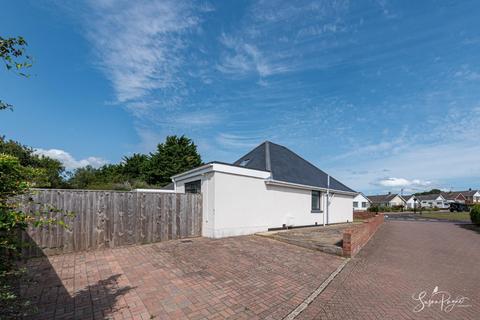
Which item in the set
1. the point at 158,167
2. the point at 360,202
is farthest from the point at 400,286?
the point at 360,202

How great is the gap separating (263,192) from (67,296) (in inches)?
355

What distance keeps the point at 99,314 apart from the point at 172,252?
382 cm

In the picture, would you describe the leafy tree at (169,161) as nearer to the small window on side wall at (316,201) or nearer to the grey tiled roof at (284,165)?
the grey tiled roof at (284,165)

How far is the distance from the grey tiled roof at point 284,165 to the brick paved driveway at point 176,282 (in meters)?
6.09

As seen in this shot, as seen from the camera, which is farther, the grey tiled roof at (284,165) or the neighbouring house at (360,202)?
the neighbouring house at (360,202)

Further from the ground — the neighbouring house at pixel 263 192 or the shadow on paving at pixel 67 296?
the neighbouring house at pixel 263 192

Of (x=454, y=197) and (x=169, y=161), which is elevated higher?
A: (x=169, y=161)

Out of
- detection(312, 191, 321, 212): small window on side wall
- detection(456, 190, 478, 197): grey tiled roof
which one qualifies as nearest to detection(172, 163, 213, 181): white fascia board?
detection(312, 191, 321, 212): small window on side wall

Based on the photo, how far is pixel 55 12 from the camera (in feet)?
21.3

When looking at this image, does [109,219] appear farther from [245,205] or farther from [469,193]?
[469,193]

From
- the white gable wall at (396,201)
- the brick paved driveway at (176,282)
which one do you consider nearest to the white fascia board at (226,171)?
the brick paved driveway at (176,282)

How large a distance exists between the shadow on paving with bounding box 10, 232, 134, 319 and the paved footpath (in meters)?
3.29

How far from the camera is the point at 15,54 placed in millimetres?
2270

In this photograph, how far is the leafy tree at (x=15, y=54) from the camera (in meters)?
2.16
